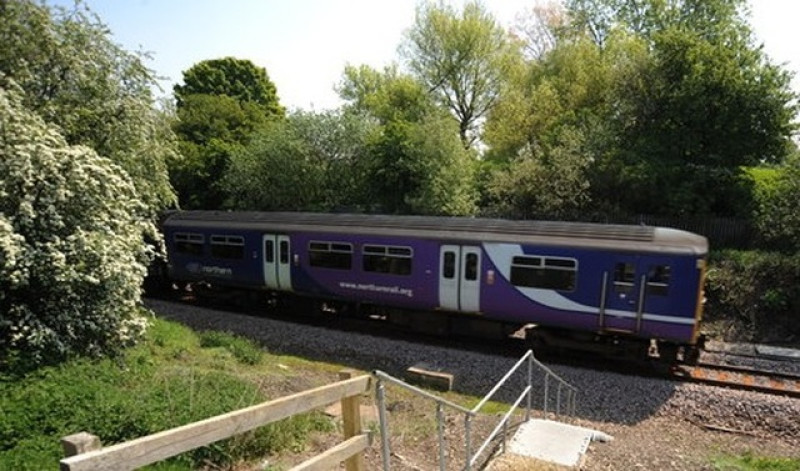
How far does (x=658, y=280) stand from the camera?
11.7m

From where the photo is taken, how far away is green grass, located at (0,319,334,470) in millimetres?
6035

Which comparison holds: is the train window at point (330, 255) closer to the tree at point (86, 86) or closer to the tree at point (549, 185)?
the tree at point (86, 86)

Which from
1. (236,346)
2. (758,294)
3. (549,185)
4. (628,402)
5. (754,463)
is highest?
(549,185)

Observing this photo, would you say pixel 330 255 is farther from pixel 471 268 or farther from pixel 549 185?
pixel 549 185

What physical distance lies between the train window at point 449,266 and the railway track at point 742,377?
522 centimetres

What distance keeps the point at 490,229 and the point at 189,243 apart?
10.3 m

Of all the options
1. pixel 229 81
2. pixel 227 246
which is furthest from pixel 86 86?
pixel 229 81

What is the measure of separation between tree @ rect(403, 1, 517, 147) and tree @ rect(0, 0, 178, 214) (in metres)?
23.6

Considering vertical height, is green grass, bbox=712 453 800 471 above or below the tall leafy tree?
below

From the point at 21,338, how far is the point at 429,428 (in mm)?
6509

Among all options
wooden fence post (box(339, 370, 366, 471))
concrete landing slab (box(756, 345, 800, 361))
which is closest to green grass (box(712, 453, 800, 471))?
wooden fence post (box(339, 370, 366, 471))

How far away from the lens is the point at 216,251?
58.9ft

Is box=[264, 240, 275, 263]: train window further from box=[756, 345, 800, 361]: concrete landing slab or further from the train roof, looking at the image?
box=[756, 345, 800, 361]: concrete landing slab

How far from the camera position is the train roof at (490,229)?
1188 centimetres
